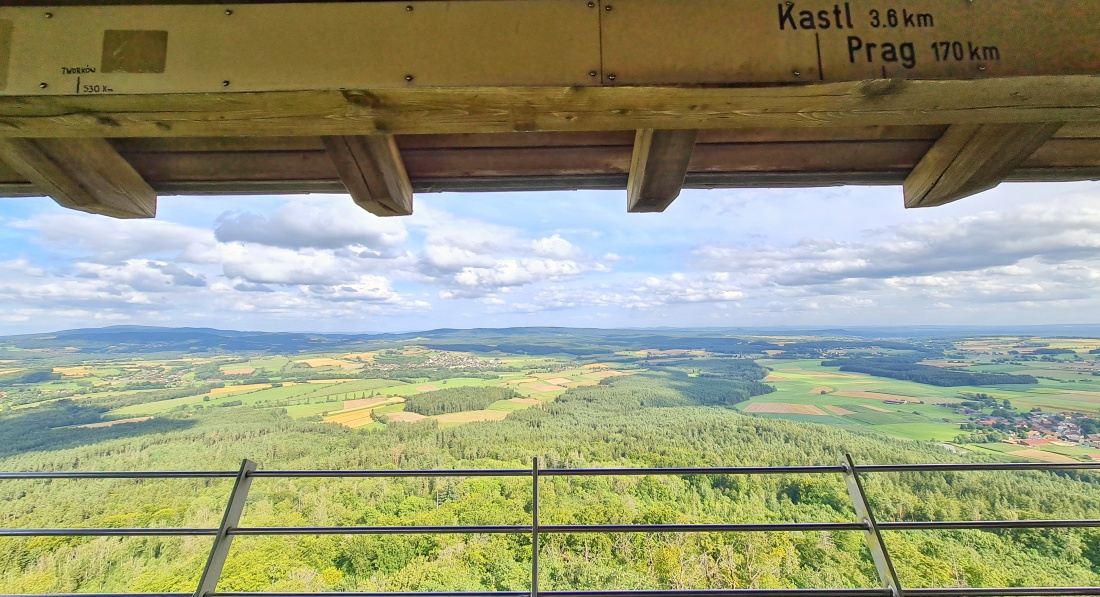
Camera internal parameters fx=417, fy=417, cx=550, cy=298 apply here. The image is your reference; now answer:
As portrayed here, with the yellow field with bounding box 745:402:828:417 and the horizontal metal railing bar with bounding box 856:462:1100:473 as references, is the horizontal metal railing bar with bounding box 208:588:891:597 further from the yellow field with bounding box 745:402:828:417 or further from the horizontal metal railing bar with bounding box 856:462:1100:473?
the yellow field with bounding box 745:402:828:417

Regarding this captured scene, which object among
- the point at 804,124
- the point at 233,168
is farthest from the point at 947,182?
the point at 233,168

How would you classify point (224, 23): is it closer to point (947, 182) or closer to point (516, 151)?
point (516, 151)

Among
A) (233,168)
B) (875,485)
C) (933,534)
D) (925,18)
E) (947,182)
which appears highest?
(925,18)

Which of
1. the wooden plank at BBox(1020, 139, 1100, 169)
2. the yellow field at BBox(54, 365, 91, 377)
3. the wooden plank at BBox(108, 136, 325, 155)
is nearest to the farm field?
the yellow field at BBox(54, 365, 91, 377)

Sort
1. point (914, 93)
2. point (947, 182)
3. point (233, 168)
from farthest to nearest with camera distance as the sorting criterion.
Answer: point (233, 168), point (947, 182), point (914, 93)

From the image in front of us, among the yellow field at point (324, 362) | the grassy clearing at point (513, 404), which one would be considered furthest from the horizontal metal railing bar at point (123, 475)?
the yellow field at point (324, 362)

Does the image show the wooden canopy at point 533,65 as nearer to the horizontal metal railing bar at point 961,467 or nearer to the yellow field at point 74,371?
the horizontal metal railing bar at point 961,467
